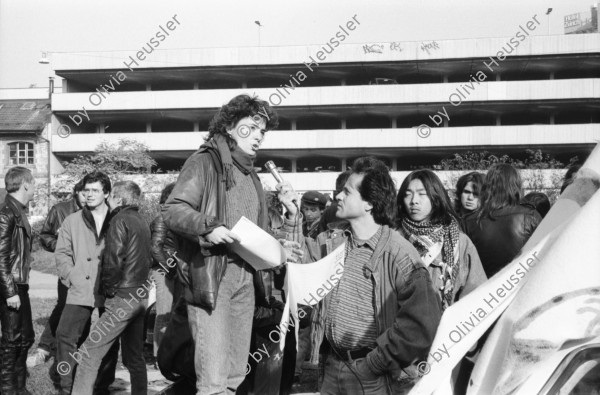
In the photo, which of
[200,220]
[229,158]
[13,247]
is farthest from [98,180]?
[200,220]

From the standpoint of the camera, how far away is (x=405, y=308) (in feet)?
11.2

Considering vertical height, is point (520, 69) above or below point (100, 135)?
above

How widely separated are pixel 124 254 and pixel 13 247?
1170 mm

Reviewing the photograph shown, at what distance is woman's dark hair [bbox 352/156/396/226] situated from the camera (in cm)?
396

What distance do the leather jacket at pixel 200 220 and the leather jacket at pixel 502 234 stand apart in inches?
91.8

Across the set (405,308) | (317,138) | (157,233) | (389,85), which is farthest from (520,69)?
(405,308)

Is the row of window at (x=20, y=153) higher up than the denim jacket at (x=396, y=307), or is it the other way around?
the row of window at (x=20, y=153)

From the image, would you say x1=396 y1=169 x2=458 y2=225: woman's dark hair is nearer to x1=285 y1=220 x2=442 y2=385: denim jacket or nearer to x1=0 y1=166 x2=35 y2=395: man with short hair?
x1=285 y1=220 x2=442 y2=385: denim jacket

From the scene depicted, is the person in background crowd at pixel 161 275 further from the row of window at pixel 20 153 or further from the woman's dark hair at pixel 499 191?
the row of window at pixel 20 153

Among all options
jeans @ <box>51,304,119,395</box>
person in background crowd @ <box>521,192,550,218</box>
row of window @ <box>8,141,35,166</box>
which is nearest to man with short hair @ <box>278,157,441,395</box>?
jeans @ <box>51,304,119,395</box>

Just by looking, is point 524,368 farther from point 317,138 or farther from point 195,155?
point 317,138

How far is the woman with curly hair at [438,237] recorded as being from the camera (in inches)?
183

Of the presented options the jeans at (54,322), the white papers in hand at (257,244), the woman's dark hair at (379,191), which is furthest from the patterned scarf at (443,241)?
the jeans at (54,322)

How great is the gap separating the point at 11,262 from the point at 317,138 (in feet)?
170
